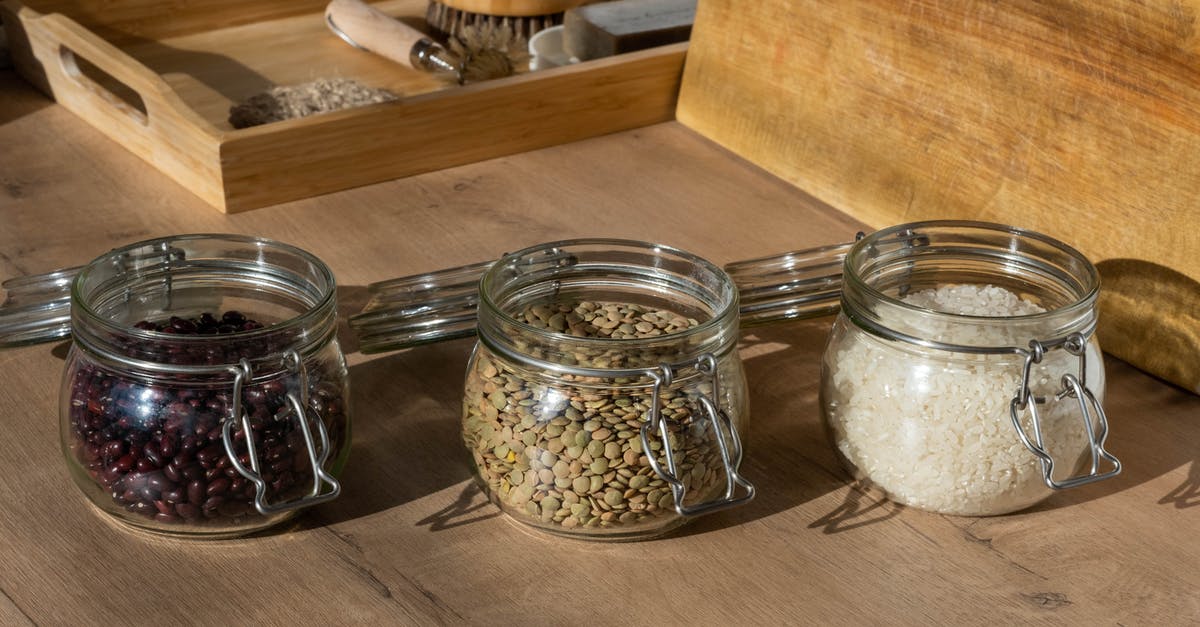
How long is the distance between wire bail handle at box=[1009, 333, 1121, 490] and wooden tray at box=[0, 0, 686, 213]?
590 mm

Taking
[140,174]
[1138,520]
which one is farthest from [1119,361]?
[140,174]

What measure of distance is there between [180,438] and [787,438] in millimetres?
361

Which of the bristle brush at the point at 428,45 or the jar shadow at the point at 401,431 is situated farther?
the bristle brush at the point at 428,45

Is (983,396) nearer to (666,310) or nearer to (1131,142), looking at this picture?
(666,310)

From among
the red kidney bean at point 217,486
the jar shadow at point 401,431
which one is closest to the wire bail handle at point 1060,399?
the jar shadow at point 401,431

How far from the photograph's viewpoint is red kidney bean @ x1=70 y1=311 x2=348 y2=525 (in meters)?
0.66

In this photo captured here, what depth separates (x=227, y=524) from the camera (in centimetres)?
69

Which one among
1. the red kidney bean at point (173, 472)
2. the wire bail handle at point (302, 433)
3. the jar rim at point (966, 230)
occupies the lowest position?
the red kidney bean at point (173, 472)

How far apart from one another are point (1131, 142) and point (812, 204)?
0.30m

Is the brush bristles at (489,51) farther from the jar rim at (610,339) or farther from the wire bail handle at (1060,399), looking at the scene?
the wire bail handle at (1060,399)

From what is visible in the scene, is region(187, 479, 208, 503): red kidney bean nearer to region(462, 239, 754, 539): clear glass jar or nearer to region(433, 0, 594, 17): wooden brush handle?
region(462, 239, 754, 539): clear glass jar

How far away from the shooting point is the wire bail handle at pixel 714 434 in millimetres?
657

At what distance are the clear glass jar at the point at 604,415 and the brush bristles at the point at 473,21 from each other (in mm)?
718

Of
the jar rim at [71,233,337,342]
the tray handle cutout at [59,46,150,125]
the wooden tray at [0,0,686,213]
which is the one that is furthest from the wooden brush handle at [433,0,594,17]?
the jar rim at [71,233,337,342]
